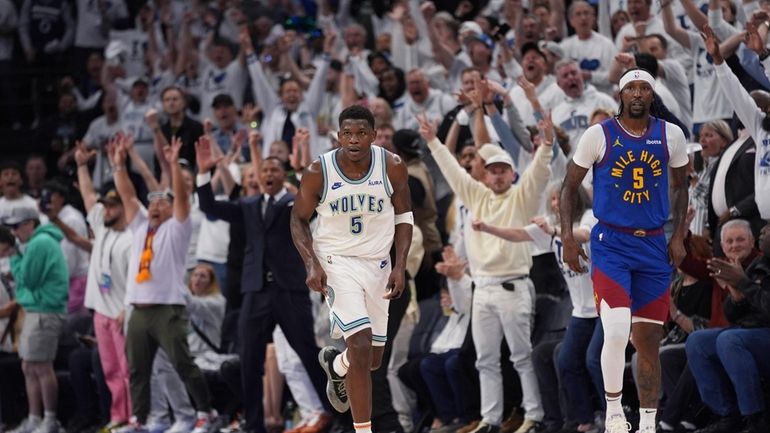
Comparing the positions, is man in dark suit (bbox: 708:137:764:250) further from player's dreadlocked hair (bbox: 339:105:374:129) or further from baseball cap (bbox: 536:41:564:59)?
baseball cap (bbox: 536:41:564:59)

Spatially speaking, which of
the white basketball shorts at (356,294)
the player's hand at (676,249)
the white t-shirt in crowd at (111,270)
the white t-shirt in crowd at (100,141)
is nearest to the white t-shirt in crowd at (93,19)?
the white t-shirt in crowd at (100,141)

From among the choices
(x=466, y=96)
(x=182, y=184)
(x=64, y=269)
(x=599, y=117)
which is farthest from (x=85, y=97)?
(x=599, y=117)

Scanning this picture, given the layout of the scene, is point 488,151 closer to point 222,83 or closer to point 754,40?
point 754,40

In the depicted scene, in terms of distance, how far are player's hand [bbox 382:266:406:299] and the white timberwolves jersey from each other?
189 millimetres

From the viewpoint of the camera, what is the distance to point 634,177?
362 inches

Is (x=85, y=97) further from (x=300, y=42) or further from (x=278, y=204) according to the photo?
(x=278, y=204)

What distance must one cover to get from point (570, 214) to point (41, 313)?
7.54 m

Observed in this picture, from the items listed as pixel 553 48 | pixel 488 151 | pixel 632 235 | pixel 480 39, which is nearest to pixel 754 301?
pixel 632 235

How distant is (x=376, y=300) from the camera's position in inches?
386

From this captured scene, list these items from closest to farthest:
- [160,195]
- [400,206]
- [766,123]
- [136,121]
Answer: [400,206] → [766,123] → [160,195] → [136,121]

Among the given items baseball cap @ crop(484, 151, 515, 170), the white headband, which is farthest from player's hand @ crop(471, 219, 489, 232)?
the white headband

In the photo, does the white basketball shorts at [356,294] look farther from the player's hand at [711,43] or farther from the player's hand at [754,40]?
the player's hand at [754,40]

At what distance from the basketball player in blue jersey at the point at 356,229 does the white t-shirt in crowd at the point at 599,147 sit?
139 cm

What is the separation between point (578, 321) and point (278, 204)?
321 centimetres
